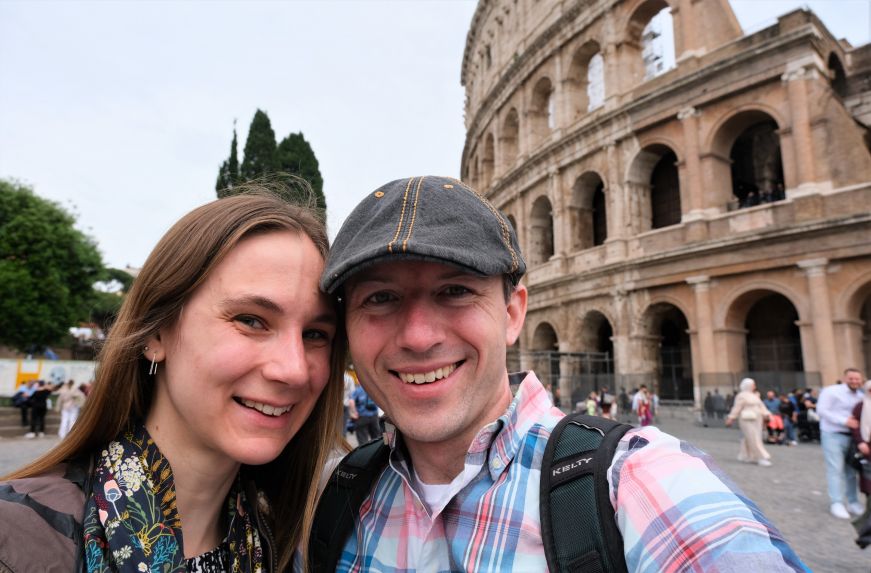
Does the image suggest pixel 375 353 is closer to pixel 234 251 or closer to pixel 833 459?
pixel 234 251

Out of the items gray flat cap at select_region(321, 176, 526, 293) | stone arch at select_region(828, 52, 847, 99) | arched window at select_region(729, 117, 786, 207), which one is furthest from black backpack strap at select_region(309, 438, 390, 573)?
stone arch at select_region(828, 52, 847, 99)

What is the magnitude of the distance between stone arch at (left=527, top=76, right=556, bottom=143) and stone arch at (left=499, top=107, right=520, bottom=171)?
6.77 feet

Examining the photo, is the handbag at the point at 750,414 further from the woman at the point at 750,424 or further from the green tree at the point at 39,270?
the green tree at the point at 39,270

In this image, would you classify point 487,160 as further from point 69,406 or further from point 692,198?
point 69,406

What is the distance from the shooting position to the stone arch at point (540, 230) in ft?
73.7

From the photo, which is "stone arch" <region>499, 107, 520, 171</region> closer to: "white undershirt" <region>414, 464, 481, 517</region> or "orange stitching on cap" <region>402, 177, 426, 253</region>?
"orange stitching on cap" <region>402, 177, 426, 253</region>

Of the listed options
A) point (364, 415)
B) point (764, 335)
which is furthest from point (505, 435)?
point (764, 335)

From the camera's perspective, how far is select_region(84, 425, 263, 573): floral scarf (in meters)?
1.37

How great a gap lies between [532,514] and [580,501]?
0.17 meters

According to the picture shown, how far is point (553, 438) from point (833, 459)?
701 centimetres

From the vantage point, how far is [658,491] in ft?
3.65

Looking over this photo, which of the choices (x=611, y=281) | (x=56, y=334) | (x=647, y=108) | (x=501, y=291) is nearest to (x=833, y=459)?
(x=501, y=291)

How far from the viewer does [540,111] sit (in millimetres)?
23047

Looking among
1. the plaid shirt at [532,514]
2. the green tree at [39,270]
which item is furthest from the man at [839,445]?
the green tree at [39,270]
